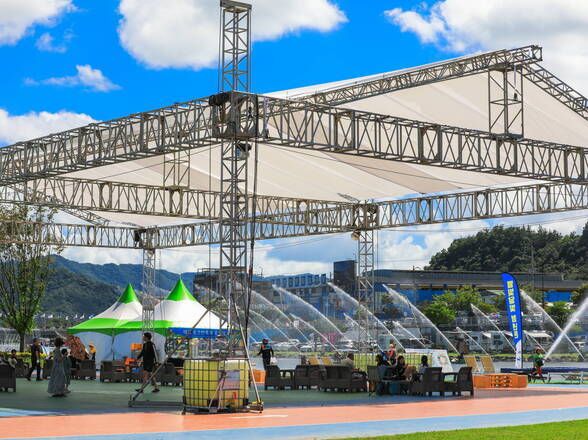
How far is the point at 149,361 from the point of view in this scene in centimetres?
2352

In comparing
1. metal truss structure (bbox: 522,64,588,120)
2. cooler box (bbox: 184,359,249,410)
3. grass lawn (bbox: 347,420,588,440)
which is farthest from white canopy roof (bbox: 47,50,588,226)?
grass lawn (bbox: 347,420,588,440)

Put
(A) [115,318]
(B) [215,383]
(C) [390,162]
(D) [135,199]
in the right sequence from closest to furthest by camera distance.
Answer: (B) [215,383]
(C) [390,162]
(D) [135,199]
(A) [115,318]

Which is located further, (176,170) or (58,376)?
(176,170)

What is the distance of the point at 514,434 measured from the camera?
46.6 feet

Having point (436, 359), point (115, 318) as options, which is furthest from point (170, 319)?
point (436, 359)

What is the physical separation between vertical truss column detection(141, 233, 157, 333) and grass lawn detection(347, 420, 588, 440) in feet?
87.8

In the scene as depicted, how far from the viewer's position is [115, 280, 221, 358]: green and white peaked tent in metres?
39.4

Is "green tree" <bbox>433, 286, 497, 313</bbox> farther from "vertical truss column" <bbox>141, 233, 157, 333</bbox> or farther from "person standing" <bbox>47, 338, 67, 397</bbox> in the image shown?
"person standing" <bbox>47, 338, 67, 397</bbox>

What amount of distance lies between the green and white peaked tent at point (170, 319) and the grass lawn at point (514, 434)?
24485 millimetres

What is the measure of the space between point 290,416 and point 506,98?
1292 cm

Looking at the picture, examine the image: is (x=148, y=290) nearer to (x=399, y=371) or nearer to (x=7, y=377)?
(x=7, y=377)

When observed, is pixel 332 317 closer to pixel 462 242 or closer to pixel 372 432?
pixel 462 242

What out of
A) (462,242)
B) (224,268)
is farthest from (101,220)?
(462,242)

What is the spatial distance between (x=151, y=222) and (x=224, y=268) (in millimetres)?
22347
